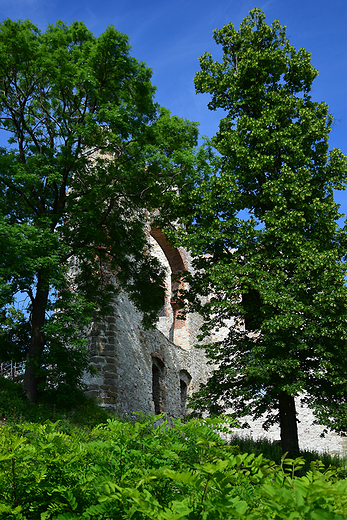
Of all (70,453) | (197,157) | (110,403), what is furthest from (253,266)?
(70,453)

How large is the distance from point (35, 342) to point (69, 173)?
162 inches

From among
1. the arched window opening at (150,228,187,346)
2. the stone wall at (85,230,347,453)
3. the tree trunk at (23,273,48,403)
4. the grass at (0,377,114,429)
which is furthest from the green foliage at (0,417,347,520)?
the arched window opening at (150,228,187,346)

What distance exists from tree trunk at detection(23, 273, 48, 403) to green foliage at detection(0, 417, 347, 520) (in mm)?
5389

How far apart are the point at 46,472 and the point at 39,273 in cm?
612

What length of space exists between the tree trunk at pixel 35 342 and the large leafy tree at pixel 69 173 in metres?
0.02

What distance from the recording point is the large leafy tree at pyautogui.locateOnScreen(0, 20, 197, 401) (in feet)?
27.6

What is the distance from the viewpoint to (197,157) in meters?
10.3

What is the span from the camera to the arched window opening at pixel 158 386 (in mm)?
13930

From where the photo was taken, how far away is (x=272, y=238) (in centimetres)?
895

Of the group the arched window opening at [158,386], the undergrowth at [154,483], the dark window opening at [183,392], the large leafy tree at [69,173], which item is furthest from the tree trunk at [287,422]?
the dark window opening at [183,392]

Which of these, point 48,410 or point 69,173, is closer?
point 48,410

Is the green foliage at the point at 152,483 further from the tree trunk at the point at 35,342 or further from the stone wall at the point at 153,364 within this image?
the stone wall at the point at 153,364

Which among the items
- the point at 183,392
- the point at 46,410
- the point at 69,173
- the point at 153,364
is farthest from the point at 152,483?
the point at 183,392

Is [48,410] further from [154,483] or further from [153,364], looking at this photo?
[154,483]
